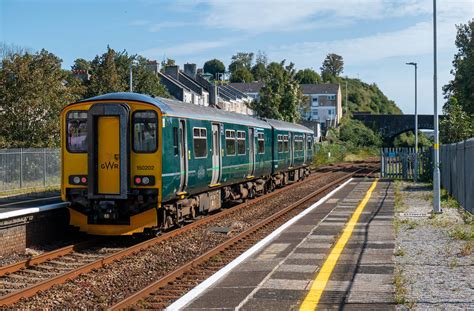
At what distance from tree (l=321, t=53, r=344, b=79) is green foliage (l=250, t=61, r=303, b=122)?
113 m

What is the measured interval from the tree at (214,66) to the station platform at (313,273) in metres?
157

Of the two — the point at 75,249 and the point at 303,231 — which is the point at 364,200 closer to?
the point at 303,231

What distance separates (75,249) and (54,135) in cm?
2016

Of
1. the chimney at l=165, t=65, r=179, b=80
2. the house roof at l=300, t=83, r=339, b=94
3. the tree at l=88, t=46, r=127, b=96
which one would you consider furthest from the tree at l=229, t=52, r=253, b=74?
the tree at l=88, t=46, r=127, b=96

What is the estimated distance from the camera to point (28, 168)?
2769 cm

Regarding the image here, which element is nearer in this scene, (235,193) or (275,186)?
(235,193)

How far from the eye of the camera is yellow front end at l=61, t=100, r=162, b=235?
44.4ft

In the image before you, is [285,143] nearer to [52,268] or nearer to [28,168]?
[28,168]

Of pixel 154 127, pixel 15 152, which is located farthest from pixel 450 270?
pixel 15 152

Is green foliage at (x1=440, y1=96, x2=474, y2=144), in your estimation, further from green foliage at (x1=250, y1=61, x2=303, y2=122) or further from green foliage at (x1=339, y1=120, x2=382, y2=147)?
green foliage at (x1=339, y1=120, x2=382, y2=147)

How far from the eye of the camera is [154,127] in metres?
13.7

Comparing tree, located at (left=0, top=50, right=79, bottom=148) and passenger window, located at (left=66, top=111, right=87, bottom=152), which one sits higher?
tree, located at (left=0, top=50, right=79, bottom=148)

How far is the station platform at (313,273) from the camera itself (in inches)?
316

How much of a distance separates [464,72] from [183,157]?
39.8 m
